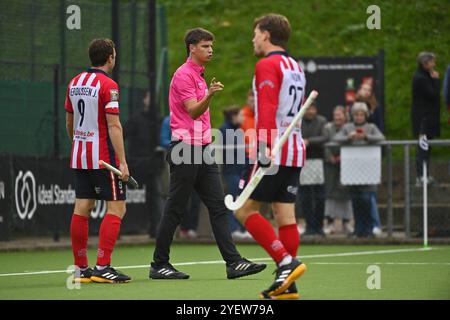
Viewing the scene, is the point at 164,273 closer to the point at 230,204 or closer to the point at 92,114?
the point at 92,114

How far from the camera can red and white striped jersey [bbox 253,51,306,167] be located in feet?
28.8

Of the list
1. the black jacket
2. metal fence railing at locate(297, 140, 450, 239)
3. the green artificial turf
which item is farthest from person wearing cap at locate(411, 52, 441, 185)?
the green artificial turf

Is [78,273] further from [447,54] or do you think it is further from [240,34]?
[240,34]

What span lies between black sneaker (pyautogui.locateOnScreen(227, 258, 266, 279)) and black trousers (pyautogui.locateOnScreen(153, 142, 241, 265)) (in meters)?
0.08

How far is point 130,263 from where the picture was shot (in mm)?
13547

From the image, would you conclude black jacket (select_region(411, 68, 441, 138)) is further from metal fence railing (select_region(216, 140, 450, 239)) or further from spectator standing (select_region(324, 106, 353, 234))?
spectator standing (select_region(324, 106, 353, 234))

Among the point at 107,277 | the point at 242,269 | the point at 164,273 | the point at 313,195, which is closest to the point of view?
the point at 107,277

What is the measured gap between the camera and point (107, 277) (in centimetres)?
1059

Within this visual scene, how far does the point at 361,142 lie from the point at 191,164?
697 cm

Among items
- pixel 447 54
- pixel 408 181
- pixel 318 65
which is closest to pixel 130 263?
pixel 408 181

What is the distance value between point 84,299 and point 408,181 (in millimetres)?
9374

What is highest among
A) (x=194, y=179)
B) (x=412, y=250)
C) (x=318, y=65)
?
(x=318, y=65)

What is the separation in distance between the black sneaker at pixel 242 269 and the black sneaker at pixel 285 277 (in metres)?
2.01

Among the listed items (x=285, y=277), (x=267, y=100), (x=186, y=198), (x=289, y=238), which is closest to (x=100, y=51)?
(x=186, y=198)
